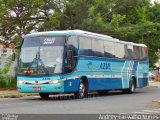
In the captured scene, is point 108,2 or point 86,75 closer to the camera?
point 86,75

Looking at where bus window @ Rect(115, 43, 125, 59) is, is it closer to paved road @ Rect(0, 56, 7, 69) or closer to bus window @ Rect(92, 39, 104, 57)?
bus window @ Rect(92, 39, 104, 57)

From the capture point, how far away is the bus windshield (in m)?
24.4

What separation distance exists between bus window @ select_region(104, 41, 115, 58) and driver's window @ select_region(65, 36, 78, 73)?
4.00m

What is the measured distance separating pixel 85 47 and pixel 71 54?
1791 millimetres

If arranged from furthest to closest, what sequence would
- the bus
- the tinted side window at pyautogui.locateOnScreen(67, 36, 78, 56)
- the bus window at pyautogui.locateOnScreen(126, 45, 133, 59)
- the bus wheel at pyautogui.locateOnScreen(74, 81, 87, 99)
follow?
the bus window at pyautogui.locateOnScreen(126, 45, 133, 59), the bus wheel at pyautogui.locateOnScreen(74, 81, 87, 99), the tinted side window at pyautogui.locateOnScreen(67, 36, 78, 56), the bus

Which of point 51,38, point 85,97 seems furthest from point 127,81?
point 51,38

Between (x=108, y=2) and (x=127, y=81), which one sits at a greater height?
(x=108, y=2)

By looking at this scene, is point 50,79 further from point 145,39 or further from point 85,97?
point 145,39

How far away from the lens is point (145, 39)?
4231cm

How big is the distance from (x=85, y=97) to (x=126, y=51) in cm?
690

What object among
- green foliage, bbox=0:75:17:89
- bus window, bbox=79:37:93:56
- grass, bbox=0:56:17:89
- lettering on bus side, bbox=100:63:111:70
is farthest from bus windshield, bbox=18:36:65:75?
green foliage, bbox=0:75:17:89

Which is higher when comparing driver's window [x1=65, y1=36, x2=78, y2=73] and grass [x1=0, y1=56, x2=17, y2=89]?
driver's window [x1=65, y1=36, x2=78, y2=73]

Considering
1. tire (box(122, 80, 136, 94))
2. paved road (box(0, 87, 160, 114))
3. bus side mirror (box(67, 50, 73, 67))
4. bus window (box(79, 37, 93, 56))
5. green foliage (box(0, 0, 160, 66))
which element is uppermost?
green foliage (box(0, 0, 160, 66))

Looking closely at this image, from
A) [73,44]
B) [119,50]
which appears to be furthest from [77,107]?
[119,50]
